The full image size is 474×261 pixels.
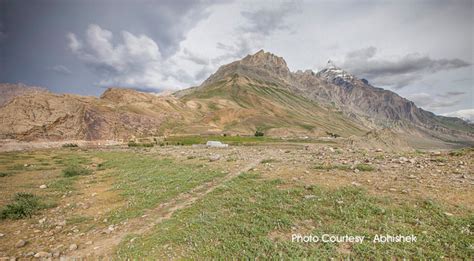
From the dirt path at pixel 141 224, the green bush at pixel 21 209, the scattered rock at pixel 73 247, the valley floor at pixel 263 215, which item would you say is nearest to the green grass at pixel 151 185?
the valley floor at pixel 263 215

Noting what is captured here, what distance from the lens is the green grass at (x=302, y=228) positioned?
672 centimetres

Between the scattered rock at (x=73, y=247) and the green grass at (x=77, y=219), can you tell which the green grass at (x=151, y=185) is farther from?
the scattered rock at (x=73, y=247)

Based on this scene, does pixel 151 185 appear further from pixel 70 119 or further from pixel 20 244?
pixel 70 119

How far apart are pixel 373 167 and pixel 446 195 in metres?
5.29

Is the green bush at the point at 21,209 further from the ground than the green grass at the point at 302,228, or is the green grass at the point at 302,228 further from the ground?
the green grass at the point at 302,228

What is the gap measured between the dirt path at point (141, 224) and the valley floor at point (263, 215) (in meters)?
0.05

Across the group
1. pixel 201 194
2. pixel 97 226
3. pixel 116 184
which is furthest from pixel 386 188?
pixel 116 184

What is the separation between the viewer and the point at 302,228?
8266 millimetres

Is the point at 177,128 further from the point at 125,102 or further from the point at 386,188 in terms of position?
the point at 386,188

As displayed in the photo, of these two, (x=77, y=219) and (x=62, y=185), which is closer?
(x=77, y=219)

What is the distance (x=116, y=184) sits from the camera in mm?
17234

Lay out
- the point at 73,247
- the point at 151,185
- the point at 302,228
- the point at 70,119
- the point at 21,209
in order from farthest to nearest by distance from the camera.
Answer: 1. the point at 70,119
2. the point at 151,185
3. the point at 21,209
4. the point at 73,247
5. the point at 302,228

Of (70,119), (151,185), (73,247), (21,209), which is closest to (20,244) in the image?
(73,247)

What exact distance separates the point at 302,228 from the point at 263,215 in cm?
168
